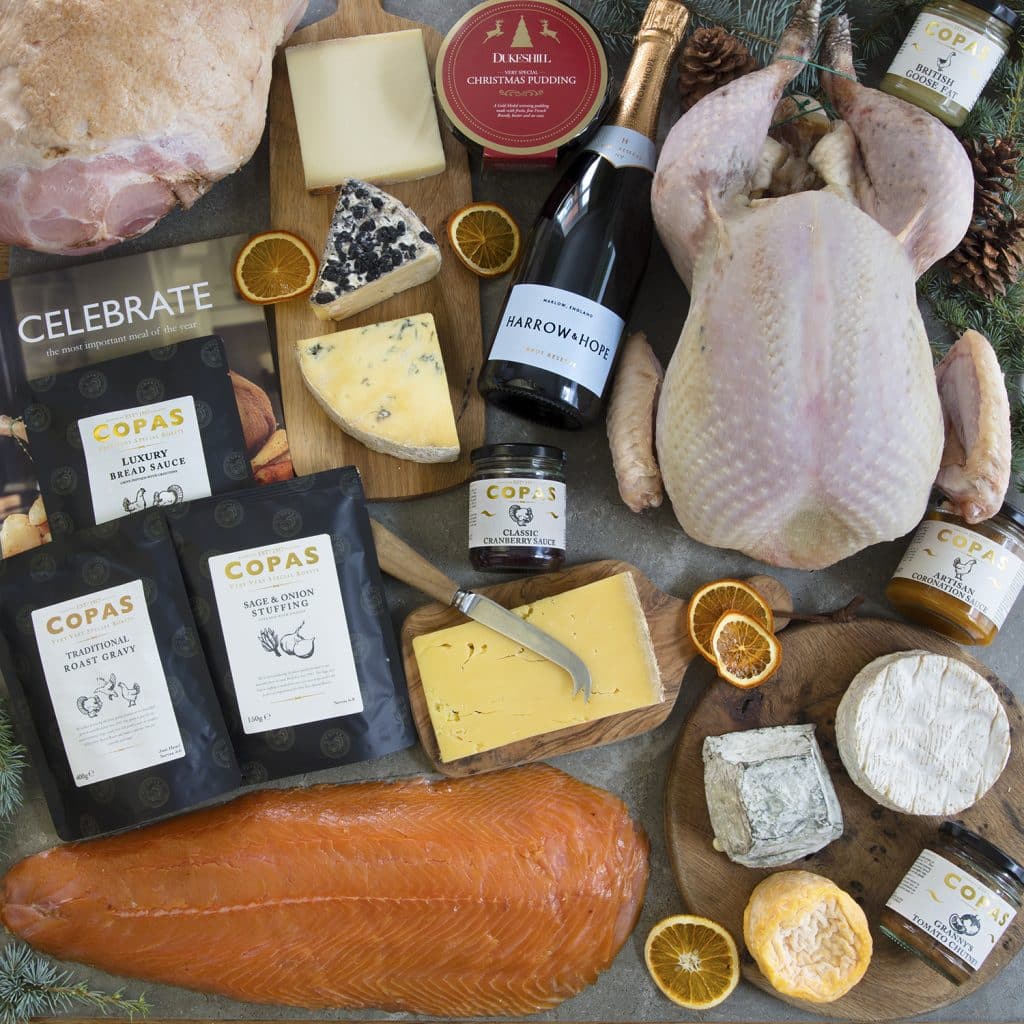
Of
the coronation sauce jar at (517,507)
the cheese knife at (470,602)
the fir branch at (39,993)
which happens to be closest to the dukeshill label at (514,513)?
the coronation sauce jar at (517,507)

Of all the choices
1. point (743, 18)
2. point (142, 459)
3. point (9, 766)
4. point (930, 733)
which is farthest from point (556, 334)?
point (9, 766)

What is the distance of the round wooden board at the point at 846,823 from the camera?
4.89 ft

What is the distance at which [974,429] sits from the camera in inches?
53.6

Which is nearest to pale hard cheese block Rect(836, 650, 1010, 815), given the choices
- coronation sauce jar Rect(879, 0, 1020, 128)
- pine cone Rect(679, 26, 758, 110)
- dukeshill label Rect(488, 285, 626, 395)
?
dukeshill label Rect(488, 285, 626, 395)

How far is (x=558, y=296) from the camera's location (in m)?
1.43

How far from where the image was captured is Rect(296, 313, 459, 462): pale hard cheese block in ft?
4.95

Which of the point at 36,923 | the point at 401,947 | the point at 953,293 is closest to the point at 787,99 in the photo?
the point at 953,293

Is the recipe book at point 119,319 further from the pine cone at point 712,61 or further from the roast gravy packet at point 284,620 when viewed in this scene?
the pine cone at point 712,61

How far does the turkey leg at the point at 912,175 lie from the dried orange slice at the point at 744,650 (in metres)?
0.63

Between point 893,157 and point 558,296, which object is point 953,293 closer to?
point 893,157

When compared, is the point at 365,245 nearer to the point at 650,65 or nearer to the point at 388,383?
the point at 388,383

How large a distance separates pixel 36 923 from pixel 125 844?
185 millimetres

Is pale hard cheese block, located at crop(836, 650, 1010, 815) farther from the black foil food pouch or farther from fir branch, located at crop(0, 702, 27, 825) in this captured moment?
fir branch, located at crop(0, 702, 27, 825)

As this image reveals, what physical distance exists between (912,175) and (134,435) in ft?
4.33
